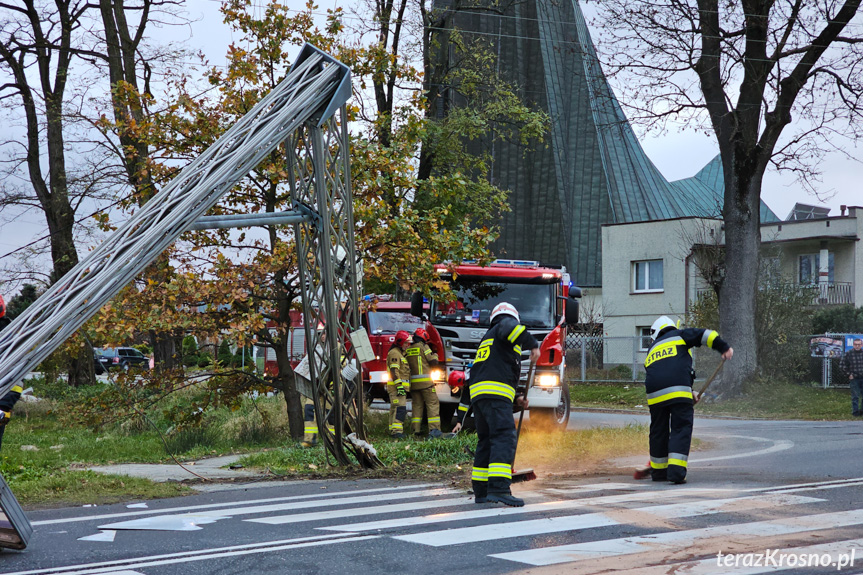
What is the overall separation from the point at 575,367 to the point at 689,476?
25885 mm

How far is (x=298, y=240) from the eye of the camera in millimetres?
9945

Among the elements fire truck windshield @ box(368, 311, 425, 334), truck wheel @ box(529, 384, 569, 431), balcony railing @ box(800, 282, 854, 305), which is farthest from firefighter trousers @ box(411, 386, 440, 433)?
balcony railing @ box(800, 282, 854, 305)

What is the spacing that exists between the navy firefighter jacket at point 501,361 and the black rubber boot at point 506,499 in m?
0.85

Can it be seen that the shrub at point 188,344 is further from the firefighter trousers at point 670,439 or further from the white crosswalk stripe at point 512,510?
the white crosswalk stripe at point 512,510

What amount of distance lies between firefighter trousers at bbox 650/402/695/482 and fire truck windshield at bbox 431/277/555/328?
5.79 metres

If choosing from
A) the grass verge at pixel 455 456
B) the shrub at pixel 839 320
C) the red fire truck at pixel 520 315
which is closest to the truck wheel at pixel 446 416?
the red fire truck at pixel 520 315

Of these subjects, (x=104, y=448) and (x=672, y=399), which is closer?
(x=672, y=399)

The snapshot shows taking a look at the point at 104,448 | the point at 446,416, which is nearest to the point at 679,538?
the point at 104,448

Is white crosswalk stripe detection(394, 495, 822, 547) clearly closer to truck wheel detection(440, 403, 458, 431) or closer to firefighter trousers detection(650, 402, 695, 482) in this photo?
firefighter trousers detection(650, 402, 695, 482)

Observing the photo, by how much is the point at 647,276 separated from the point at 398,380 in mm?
27025

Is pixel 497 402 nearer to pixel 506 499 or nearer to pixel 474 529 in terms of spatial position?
pixel 506 499

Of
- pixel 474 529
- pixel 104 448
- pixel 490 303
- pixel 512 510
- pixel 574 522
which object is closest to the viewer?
pixel 474 529

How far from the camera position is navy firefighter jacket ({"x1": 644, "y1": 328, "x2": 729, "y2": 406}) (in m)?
9.23

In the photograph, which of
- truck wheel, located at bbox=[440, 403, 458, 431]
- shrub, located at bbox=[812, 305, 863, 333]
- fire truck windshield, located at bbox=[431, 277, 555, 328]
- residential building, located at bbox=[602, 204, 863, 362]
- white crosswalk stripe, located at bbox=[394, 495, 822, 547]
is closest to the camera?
white crosswalk stripe, located at bbox=[394, 495, 822, 547]
